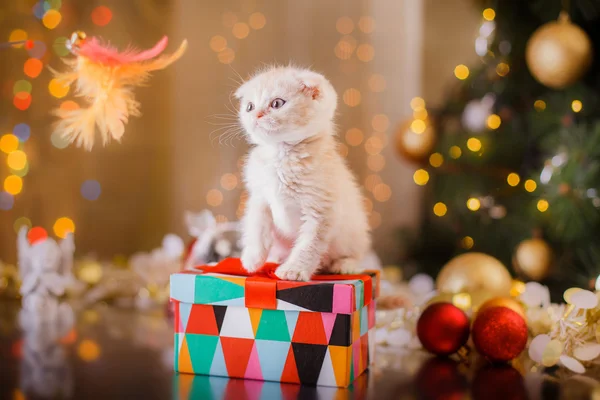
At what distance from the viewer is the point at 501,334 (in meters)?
1.15

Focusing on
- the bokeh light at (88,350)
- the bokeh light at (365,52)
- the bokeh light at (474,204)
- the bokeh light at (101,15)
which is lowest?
the bokeh light at (88,350)

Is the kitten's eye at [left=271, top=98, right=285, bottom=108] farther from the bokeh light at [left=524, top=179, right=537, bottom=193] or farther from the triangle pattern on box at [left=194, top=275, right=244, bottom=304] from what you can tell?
the bokeh light at [left=524, top=179, right=537, bottom=193]

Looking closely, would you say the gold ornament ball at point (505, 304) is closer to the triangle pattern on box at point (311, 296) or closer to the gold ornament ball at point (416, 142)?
the triangle pattern on box at point (311, 296)

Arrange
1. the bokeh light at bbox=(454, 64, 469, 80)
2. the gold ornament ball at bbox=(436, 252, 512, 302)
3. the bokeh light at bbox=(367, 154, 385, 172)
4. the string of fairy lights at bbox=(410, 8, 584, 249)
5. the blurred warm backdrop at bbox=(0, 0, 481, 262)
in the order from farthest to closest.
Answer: the bokeh light at bbox=(367, 154, 385, 172) → the blurred warm backdrop at bbox=(0, 0, 481, 262) → the bokeh light at bbox=(454, 64, 469, 80) → the string of fairy lights at bbox=(410, 8, 584, 249) → the gold ornament ball at bbox=(436, 252, 512, 302)

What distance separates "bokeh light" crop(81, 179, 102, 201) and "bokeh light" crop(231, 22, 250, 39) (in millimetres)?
677

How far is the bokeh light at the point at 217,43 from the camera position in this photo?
6.93 ft

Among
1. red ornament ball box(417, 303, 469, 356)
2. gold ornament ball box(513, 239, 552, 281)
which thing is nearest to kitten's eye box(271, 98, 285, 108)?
red ornament ball box(417, 303, 469, 356)

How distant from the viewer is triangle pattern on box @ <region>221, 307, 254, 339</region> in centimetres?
104

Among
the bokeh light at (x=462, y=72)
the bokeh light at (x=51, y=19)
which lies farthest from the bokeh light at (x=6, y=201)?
the bokeh light at (x=462, y=72)

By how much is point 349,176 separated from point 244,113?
22 cm

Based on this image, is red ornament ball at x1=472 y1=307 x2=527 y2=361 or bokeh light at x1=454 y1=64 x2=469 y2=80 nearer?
red ornament ball at x1=472 y1=307 x2=527 y2=361

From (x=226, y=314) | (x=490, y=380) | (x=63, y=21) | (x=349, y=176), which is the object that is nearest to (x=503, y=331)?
(x=490, y=380)

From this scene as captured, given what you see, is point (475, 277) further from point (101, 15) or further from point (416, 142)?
point (101, 15)

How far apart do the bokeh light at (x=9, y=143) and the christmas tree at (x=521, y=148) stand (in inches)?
46.9
